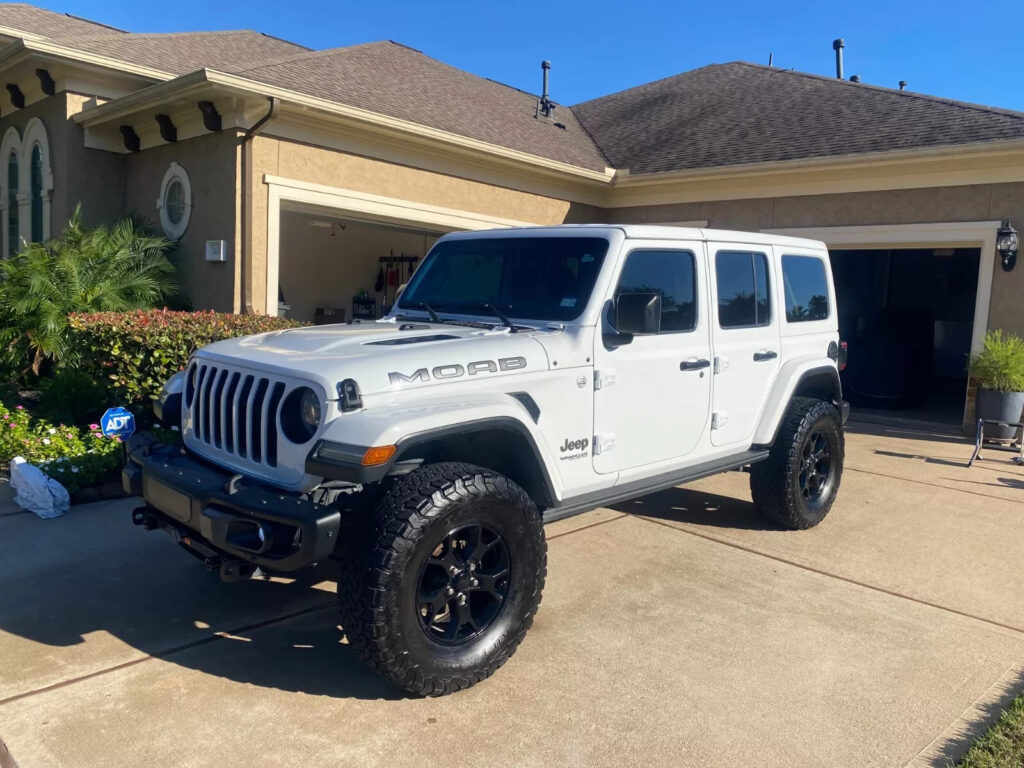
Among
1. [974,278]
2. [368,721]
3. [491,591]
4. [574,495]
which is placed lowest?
[368,721]

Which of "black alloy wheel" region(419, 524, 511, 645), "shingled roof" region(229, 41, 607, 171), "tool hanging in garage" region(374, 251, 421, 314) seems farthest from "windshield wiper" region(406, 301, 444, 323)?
"tool hanging in garage" region(374, 251, 421, 314)

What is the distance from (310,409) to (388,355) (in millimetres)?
396

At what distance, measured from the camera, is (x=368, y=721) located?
127 inches

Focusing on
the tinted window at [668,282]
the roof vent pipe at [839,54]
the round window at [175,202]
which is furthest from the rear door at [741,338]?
the roof vent pipe at [839,54]

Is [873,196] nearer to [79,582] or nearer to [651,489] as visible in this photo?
[651,489]

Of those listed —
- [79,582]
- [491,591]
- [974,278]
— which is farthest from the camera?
[974,278]

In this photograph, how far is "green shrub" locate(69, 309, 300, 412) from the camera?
6781mm

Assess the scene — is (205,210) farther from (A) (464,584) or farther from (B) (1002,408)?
(B) (1002,408)

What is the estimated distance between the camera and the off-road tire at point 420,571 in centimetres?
315

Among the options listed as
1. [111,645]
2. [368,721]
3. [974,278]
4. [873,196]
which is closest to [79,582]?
[111,645]

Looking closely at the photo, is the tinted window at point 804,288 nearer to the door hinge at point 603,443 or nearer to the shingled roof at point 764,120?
the door hinge at point 603,443

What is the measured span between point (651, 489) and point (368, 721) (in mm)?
2033

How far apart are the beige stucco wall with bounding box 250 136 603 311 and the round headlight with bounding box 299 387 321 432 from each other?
6437 mm

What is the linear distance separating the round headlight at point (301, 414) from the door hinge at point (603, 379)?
1464 millimetres
